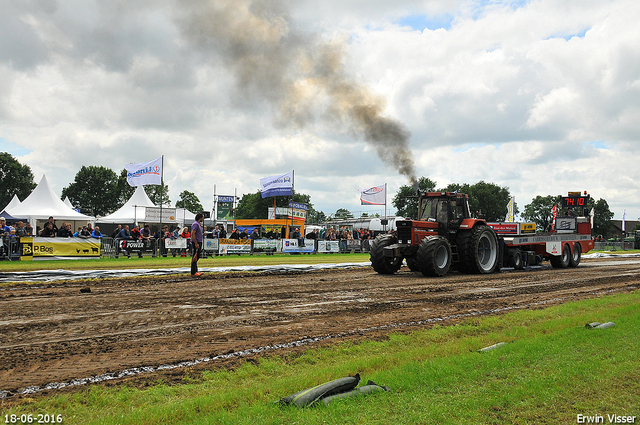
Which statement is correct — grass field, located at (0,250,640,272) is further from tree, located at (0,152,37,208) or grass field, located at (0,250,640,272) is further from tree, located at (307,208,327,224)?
tree, located at (307,208,327,224)

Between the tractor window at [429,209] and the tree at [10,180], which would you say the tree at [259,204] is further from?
the tractor window at [429,209]

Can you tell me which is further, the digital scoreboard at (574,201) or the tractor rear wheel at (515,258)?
the digital scoreboard at (574,201)

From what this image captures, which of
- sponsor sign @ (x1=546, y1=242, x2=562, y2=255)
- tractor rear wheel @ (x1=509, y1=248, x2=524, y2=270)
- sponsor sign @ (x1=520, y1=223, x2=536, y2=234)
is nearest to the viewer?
tractor rear wheel @ (x1=509, y1=248, x2=524, y2=270)

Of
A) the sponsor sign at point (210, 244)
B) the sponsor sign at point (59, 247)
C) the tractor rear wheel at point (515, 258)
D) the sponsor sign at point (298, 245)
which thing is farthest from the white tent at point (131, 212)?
the tractor rear wheel at point (515, 258)

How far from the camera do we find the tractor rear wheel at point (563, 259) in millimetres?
19953

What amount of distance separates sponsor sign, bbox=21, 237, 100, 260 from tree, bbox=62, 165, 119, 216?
252 feet

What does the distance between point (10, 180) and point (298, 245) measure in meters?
75.5

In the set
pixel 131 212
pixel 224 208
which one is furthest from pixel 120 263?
pixel 224 208

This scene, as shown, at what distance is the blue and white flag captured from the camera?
4003 centimetres

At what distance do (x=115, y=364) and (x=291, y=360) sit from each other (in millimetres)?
1856

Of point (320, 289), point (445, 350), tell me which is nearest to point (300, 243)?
point (320, 289)

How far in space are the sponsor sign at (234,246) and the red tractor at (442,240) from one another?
12.7 metres

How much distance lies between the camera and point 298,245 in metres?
29.5

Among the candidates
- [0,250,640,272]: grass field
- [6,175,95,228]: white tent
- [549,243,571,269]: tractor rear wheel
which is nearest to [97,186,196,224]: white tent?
[6,175,95,228]: white tent
